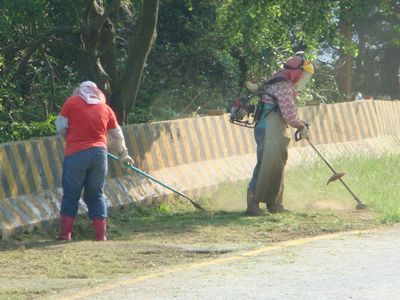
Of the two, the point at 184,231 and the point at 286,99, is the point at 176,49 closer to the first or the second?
the point at 286,99

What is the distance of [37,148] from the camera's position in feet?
39.4

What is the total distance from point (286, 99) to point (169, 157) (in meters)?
2.23

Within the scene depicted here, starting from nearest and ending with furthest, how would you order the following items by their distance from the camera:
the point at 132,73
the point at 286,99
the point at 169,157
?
the point at 286,99 → the point at 169,157 → the point at 132,73

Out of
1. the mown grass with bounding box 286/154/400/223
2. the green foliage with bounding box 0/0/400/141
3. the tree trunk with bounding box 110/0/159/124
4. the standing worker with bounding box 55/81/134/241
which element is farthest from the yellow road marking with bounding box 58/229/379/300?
the green foliage with bounding box 0/0/400/141

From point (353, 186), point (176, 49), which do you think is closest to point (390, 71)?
point (176, 49)

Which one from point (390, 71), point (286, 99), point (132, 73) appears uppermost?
point (390, 71)

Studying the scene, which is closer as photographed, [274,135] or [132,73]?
[274,135]

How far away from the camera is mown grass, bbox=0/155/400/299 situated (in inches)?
362

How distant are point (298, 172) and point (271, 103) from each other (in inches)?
143

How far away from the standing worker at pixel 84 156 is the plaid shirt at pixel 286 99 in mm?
2479

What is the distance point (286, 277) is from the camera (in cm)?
843

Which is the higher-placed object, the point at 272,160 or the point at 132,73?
the point at 132,73

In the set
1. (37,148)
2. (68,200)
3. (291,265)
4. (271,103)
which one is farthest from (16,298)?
(271,103)

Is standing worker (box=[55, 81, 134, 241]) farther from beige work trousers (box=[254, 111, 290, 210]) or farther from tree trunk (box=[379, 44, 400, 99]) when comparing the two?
tree trunk (box=[379, 44, 400, 99])
